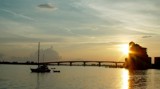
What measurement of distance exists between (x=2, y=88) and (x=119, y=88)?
3286 centimetres

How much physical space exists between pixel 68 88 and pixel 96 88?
783cm

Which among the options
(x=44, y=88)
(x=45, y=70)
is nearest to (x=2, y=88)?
(x=44, y=88)

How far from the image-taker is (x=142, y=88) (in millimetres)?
97438

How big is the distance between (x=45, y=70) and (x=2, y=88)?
9599 centimetres

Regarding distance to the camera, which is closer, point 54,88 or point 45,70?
point 54,88

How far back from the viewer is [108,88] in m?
96.6

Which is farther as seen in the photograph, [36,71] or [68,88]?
[36,71]

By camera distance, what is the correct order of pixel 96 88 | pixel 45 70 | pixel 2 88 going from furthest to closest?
pixel 45 70, pixel 96 88, pixel 2 88

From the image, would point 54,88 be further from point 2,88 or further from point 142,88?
point 142,88

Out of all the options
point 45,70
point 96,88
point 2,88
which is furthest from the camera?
point 45,70

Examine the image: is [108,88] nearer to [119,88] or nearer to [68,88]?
[119,88]

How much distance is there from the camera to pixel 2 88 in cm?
8906

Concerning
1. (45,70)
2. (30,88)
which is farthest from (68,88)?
(45,70)

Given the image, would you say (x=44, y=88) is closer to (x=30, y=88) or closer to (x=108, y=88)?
(x=30, y=88)
